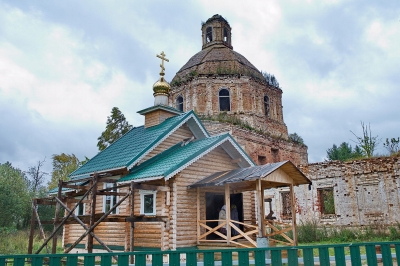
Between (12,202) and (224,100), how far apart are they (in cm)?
1729

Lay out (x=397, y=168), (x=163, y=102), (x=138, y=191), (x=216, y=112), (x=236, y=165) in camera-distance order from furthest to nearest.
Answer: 1. (x=216, y=112)
2. (x=397, y=168)
3. (x=163, y=102)
4. (x=236, y=165)
5. (x=138, y=191)

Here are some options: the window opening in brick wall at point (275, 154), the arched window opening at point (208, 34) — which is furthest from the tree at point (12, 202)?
the arched window opening at point (208, 34)

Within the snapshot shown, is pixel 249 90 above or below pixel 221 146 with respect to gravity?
above

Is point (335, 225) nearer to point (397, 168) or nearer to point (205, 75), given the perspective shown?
point (397, 168)

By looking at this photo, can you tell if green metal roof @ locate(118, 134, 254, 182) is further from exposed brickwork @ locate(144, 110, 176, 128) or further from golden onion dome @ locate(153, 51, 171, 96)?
golden onion dome @ locate(153, 51, 171, 96)

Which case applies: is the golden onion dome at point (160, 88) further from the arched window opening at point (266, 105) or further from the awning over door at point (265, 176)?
the arched window opening at point (266, 105)

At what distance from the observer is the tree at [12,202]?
25734mm

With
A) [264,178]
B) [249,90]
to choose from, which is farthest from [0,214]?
[264,178]

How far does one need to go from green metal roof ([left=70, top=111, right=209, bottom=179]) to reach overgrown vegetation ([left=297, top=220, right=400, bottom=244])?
7.62m

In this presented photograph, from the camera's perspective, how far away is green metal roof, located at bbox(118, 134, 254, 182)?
467 inches

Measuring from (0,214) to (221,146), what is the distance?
19.5 meters

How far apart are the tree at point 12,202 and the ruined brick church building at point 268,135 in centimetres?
1379

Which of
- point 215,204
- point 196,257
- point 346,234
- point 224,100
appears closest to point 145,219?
point 215,204

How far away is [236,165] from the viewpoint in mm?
15211
